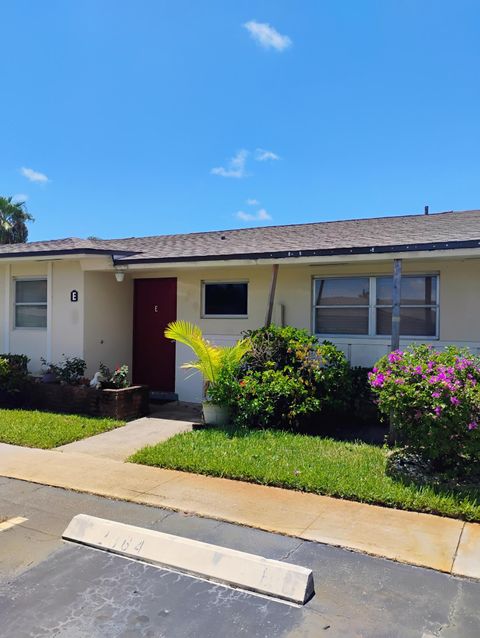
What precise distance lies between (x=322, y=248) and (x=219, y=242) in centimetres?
319

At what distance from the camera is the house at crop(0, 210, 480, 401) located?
8.28m

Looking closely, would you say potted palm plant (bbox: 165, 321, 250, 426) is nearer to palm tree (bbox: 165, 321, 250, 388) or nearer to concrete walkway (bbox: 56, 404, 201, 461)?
palm tree (bbox: 165, 321, 250, 388)

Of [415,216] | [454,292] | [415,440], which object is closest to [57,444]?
[415,440]

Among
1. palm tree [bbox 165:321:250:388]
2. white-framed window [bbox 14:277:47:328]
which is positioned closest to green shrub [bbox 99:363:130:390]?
palm tree [bbox 165:321:250:388]

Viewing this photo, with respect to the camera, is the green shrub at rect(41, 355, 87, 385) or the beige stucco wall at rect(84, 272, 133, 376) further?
the beige stucco wall at rect(84, 272, 133, 376)

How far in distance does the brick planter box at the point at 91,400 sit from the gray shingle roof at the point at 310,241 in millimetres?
2474

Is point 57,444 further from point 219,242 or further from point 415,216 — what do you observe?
point 415,216

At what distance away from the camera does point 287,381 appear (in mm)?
7824

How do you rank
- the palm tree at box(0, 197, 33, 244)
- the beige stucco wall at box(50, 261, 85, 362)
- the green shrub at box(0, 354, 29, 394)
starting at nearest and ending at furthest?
the green shrub at box(0, 354, 29, 394) < the beige stucco wall at box(50, 261, 85, 362) < the palm tree at box(0, 197, 33, 244)

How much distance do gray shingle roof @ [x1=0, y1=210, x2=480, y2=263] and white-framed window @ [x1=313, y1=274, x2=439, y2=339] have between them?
790 mm

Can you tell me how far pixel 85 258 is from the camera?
10.1 metres

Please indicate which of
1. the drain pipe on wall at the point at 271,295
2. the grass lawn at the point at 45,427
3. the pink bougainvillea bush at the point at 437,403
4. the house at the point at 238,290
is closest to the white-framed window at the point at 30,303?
the house at the point at 238,290

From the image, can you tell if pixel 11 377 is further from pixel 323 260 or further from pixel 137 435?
pixel 323 260

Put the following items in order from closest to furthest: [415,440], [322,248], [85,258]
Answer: [415,440] < [322,248] < [85,258]
